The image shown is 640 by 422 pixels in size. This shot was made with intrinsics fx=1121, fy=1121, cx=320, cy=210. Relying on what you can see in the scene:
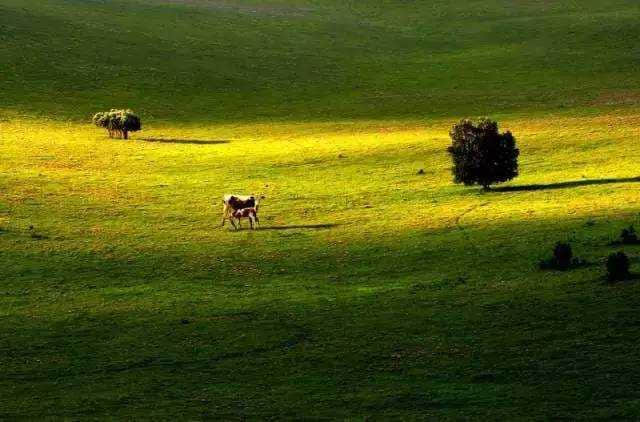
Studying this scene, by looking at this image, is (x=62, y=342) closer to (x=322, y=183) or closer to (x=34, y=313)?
(x=34, y=313)

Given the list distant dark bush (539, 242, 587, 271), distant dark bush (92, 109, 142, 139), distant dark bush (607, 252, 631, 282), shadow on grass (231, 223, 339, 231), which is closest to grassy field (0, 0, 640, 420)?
shadow on grass (231, 223, 339, 231)

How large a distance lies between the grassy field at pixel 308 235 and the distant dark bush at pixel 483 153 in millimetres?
1008

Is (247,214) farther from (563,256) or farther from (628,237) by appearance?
(628,237)

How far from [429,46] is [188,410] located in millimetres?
92956

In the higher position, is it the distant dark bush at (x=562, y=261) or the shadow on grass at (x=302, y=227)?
the shadow on grass at (x=302, y=227)

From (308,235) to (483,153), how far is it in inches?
513

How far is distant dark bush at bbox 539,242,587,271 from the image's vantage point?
39.8 metres

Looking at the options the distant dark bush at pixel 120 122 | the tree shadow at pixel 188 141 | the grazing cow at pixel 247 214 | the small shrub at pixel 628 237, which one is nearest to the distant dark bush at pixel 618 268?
the small shrub at pixel 628 237

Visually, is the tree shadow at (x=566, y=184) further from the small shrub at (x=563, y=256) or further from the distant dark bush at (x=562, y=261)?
the small shrub at (x=563, y=256)

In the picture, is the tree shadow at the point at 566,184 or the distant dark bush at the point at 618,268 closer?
the distant dark bush at the point at 618,268

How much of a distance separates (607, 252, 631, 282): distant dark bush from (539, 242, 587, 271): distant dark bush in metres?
2.66

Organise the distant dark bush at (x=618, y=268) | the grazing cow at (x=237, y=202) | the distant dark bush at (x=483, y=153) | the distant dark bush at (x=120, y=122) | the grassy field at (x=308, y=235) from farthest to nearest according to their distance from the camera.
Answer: the distant dark bush at (x=120, y=122), the distant dark bush at (x=483, y=153), the grazing cow at (x=237, y=202), the distant dark bush at (x=618, y=268), the grassy field at (x=308, y=235)

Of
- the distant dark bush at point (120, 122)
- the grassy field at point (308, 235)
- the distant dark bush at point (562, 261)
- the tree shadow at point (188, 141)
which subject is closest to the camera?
the grassy field at point (308, 235)

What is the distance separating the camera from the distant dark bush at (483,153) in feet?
186
